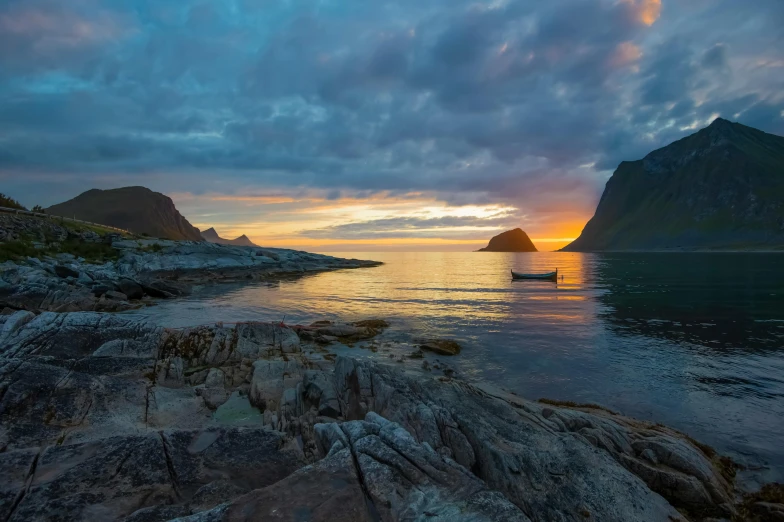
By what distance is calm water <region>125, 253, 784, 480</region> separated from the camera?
1602cm

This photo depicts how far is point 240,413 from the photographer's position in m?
13.0

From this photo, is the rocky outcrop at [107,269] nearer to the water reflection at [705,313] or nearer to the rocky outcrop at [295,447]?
the rocky outcrop at [295,447]

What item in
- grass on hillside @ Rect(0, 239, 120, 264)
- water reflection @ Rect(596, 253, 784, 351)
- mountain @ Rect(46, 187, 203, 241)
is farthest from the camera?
mountain @ Rect(46, 187, 203, 241)

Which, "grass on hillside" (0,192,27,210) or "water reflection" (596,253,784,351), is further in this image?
"grass on hillside" (0,192,27,210)

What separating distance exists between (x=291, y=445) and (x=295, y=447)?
0.52ft

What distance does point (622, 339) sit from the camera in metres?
28.3

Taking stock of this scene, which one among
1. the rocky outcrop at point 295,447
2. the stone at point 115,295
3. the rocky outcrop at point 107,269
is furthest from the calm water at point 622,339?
the rocky outcrop at point 107,269

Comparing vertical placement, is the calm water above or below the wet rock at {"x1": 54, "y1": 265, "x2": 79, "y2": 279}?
below

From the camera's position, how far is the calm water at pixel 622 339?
1602cm

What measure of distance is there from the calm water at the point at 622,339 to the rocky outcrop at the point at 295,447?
3.49 m

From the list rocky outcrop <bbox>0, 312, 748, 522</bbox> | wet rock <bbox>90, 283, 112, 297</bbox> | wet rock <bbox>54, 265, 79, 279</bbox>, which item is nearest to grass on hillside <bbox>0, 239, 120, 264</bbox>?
wet rock <bbox>54, 265, 79, 279</bbox>

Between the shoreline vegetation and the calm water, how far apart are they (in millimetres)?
2684

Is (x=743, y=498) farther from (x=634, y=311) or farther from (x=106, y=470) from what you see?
(x=634, y=311)

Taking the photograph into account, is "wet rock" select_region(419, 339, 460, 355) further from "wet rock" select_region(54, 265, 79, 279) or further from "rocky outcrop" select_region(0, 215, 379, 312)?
"wet rock" select_region(54, 265, 79, 279)
